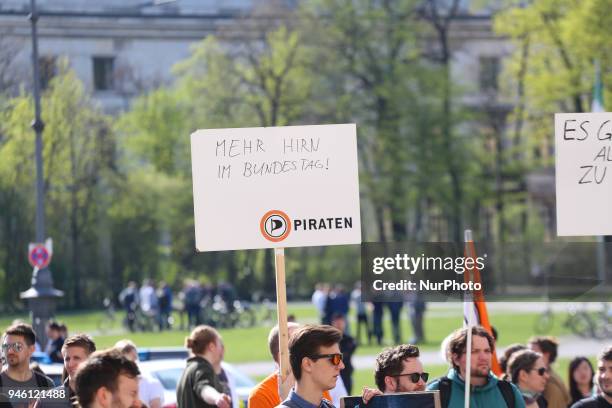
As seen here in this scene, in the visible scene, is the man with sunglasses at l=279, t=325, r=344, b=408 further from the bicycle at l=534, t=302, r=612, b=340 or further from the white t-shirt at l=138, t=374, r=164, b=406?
the bicycle at l=534, t=302, r=612, b=340

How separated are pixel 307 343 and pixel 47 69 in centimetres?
3193

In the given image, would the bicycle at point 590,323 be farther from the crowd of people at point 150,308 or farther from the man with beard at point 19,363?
the man with beard at point 19,363

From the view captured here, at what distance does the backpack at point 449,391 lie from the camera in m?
7.16

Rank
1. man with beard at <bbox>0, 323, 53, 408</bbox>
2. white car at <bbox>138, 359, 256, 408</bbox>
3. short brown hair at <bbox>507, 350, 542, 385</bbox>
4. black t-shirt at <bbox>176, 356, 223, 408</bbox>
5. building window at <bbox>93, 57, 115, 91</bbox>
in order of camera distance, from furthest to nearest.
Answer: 1. building window at <bbox>93, 57, 115, 91</bbox>
2. white car at <bbox>138, 359, 256, 408</bbox>
3. black t-shirt at <bbox>176, 356, 223, 408</bbox>
4. short brown hair at <bbox>507, 350, 542, 385</bbox>
5. man with beard at <bbox>0, 323, 53, 408</bbox>

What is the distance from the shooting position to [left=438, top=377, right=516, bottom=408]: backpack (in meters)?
7.16

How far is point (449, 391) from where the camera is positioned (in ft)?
23.6

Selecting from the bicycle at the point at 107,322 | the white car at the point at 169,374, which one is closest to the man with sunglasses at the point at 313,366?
the white car at the point at 169,374

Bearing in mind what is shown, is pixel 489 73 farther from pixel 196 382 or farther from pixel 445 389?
pixel 445 389

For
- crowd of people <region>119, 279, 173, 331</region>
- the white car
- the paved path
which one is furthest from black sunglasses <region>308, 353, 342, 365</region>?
crowd of people <region>119, 279, 173, 331</region>

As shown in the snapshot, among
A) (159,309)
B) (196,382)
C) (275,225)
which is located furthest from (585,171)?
(159,309)

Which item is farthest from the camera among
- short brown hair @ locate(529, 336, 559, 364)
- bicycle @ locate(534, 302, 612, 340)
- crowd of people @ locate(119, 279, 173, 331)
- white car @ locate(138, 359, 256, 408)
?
crowd of people @ locate(119, 279, 173, 331)

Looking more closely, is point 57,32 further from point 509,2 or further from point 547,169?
point 547,169

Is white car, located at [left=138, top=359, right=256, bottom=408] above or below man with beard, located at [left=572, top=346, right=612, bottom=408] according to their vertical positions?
below

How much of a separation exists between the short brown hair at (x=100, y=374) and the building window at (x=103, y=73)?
5611 cm
